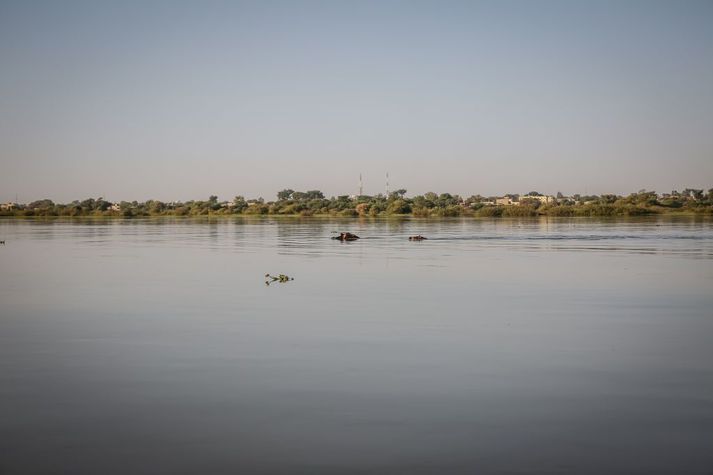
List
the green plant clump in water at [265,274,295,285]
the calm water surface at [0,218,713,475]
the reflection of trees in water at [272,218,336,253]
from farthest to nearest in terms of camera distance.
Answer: the reflection of trees in water at [272,218,336,253], the green plant clump in water at [265,274,295,285], the calm water surface at [0,218,713,475]

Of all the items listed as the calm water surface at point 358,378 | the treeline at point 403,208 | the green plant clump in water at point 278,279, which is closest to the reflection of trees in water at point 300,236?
the green plant clump in water at point 278,279

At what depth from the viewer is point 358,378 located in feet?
25.7

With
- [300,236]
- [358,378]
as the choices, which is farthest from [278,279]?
[300,236]

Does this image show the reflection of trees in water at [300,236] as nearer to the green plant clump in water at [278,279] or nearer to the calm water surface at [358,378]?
the green plant clump in water at [278,279]

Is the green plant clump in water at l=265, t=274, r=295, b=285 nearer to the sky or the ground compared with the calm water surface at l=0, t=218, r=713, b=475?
nearer to the sky

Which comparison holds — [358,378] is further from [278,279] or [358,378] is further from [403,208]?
[403,208]

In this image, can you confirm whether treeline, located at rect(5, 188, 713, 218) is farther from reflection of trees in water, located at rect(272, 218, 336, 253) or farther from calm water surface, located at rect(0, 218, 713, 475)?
calm water surface, located at rect(0, 218, 713, 475)

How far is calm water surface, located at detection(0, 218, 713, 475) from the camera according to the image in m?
5.56

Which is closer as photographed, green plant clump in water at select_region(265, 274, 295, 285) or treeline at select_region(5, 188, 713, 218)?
green plant clump in water at select_region(265, 274, 295, 285)

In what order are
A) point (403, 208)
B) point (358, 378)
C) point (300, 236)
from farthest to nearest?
point (403, 208), point (300, 236), point (358, 378)

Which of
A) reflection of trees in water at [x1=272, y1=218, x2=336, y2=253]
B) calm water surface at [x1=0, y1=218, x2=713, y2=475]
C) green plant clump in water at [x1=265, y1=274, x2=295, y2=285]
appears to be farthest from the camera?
reflection of trees in water at [x1=272, y1=218, x2=336, y2=253]

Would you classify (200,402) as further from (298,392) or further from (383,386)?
(383,386)

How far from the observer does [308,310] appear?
43.5 ft

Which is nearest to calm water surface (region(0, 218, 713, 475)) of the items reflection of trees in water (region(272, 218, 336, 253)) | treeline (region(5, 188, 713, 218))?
reflection of trees in water (region(272, 218, 336, 253))
